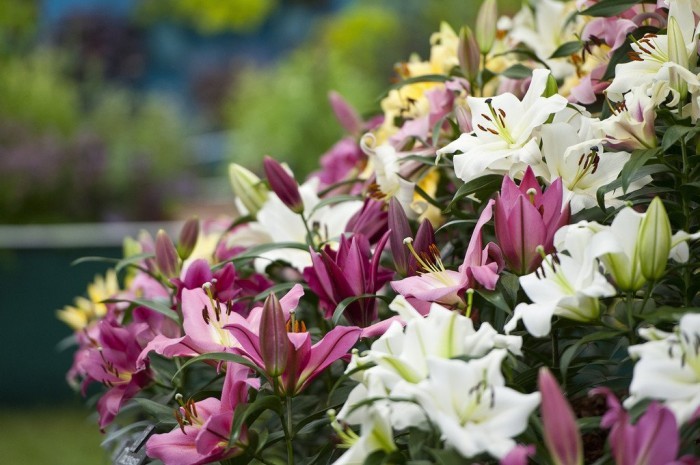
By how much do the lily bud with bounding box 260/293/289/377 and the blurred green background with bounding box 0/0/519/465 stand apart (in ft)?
1.32

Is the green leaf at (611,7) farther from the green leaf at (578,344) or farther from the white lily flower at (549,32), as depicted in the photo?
the green leaf at (578,344)

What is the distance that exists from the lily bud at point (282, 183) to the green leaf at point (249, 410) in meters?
0.23

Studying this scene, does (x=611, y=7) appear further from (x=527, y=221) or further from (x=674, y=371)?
(x=674, y=371)

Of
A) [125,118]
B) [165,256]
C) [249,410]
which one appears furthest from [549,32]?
[125,118]

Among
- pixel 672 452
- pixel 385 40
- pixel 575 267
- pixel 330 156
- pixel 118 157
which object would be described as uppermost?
pixel 385 40

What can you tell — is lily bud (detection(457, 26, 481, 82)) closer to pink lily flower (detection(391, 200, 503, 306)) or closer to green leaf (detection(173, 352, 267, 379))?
pink lily flower (detection(391, 200, 503, 306))

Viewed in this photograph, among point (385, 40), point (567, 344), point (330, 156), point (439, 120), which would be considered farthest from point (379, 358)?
point (385, 40)

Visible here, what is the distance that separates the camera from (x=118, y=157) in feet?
11.5

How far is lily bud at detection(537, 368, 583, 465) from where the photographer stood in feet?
1.39

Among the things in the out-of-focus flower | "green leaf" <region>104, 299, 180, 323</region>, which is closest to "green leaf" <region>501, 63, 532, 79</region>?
"green leaf" <region>104, 299, 180, 323</region>

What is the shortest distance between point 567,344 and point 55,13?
6079 mm

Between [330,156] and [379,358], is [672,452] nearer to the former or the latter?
[379,358]

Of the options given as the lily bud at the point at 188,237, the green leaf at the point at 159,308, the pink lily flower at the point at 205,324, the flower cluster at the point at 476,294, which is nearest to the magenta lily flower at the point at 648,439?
the flower cluster at the point at 476,294

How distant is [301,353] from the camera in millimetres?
548
